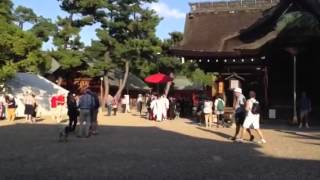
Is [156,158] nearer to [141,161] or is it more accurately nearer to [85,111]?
[141,161]

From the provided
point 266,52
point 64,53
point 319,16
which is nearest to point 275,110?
point 266,52

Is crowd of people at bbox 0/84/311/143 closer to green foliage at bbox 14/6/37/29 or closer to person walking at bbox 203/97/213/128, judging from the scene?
person walking at bbox 203/97/213/128

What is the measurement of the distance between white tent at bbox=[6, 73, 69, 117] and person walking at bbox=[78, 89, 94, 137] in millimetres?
14735

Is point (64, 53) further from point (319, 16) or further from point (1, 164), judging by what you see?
point (319, 16)

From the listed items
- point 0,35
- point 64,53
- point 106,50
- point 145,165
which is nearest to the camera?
point 145,165

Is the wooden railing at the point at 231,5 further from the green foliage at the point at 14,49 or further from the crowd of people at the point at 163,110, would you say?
the green foliage at the point at 14,49

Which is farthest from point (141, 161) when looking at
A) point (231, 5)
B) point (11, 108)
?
point (231, 5)

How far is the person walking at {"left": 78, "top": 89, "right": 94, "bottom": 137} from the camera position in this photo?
59.0ft

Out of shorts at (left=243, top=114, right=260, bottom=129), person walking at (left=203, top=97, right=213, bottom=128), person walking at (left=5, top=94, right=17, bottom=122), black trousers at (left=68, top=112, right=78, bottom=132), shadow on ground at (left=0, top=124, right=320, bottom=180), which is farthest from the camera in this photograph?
person walking at (left=5, top=94, right=17, bottom=122)

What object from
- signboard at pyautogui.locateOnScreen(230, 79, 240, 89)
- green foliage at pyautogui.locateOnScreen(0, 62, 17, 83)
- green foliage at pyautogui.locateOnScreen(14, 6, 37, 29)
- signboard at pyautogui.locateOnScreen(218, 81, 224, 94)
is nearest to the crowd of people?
signboard at pyautogui.locateOnScreen(230, 79, 240, 89)

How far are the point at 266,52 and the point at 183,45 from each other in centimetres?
566

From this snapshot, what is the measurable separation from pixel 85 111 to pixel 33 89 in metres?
17.5

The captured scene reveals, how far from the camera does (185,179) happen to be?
9383 millimetres

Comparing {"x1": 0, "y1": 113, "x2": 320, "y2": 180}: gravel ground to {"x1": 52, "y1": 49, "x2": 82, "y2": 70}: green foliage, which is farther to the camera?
{"x1": 52, "y1": 49, "x2": 82, "y2": 70}: green foliage
